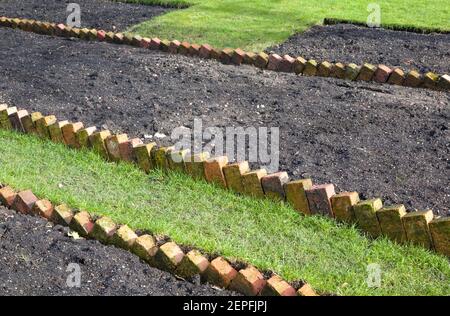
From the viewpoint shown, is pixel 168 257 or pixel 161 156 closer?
pixel 168 257

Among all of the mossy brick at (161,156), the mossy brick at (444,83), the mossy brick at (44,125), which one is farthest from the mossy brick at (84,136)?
the mossy brick at (444,83)

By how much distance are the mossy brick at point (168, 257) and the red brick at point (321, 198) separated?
1181mm

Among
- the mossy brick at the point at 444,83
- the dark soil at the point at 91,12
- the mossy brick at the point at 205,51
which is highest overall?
the dark soil at the point at 91,12

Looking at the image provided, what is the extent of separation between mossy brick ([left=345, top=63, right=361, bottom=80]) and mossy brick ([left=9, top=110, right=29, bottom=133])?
12.5ft

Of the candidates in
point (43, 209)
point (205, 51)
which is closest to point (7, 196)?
point (43, 209)

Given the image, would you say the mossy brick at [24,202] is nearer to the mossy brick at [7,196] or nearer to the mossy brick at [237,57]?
the mossy brick at [7,196]

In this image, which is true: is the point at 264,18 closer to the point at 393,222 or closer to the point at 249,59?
the point at 249,59

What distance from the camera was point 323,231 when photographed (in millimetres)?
4688

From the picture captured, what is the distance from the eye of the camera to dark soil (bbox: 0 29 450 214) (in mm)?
5500

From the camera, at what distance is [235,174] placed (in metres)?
5.21

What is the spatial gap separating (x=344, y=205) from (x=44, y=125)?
10.7 ft

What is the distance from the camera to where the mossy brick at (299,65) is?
8.07 meters

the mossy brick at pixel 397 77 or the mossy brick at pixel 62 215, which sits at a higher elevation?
the mossy brick at pixel 397 77

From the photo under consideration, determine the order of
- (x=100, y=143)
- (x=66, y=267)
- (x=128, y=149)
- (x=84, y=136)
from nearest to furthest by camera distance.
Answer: (x=66, y=267)
(x=128, y=149)
(x=100, y=143)
(x=84, y=136)
